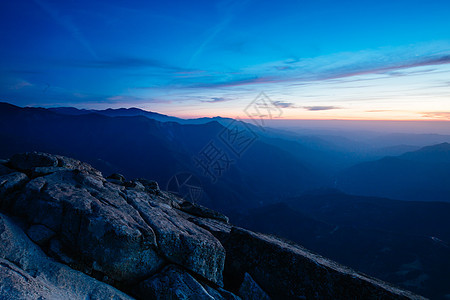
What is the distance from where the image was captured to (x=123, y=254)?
10898 mm

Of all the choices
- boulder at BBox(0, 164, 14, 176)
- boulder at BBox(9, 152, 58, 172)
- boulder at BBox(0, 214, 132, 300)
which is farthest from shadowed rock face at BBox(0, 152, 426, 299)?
boulder at BBox(9, 152, 58, 172)

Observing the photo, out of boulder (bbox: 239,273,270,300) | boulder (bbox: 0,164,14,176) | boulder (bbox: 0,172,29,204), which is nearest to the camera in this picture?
boulder (bbox: 0,172,29,204)

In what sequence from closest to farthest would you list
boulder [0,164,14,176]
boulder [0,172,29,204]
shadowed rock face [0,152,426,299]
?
1. shadowed rock face [0,152,426,299]
2. boulder [0,172,29,204]
3. boulder [0,164,14,176]

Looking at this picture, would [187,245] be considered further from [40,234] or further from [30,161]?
[30,161]

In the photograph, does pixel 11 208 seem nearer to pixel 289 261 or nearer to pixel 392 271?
pixel 289 261

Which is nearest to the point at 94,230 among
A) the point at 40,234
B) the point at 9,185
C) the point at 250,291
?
the point at 40,234

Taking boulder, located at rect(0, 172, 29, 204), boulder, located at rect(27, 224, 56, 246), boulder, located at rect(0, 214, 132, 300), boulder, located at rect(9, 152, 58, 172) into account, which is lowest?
boulder, located at rect(0, 214, 132, 300)

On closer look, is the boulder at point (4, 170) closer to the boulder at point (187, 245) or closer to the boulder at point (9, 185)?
the boulder at point (9, 185)

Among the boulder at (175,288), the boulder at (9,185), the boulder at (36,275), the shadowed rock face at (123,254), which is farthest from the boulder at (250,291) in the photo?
the boulder at (9,185)

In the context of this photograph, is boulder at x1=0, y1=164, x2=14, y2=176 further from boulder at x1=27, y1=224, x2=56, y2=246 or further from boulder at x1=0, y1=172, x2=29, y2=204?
boulder at x1=27, y1=224, x2=56, y2=246

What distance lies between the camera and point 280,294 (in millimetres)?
13758

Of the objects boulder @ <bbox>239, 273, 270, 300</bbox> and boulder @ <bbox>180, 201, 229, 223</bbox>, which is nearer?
boulder @ <bbox>239, 273, 270, 300</bbox>

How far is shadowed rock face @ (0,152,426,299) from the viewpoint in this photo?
9.54 metres

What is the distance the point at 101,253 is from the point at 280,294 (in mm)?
10695
